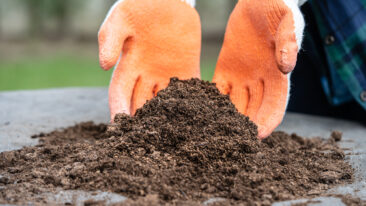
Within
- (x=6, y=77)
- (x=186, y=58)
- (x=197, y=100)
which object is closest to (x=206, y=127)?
(x=197, y=100)

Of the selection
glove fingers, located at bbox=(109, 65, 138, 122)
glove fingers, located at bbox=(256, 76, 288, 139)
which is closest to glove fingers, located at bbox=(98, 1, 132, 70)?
glove fingers, located at bbox=(109, 65, 138, 122)

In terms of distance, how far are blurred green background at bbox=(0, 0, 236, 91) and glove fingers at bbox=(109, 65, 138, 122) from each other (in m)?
3.47

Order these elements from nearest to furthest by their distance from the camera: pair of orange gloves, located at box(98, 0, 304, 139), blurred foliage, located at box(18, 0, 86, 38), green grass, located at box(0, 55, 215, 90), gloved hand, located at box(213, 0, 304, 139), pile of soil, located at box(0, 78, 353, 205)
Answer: pile of soil, located at box(0, 78, 353, 205), gloved hand, located at box(213, 0, 304, 139), pair of orange gloves, located at box(98, 0, 304, 139), green grass, located at box(0, 55, 215, 90), blurred foliage, located at box(18, 0, 86, 38)

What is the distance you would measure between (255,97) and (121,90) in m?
0.42

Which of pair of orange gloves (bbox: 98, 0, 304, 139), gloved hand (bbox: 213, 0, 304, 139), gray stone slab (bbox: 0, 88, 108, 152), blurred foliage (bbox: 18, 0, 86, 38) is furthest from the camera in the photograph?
blurred foliage (bbox: 18, 0, 86, 38)

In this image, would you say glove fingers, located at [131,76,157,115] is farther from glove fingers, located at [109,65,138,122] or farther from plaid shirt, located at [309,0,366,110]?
plaid shirt, located at [309,0,366,110]

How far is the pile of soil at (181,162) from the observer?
754mm

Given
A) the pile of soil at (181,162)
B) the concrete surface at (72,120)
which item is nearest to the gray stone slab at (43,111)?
the concrete surface at (72,120)

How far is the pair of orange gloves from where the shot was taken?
1078 mm

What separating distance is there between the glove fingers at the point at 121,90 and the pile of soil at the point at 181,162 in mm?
76

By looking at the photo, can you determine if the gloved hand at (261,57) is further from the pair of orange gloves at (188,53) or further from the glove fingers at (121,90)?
the glove fingers at (121,90)

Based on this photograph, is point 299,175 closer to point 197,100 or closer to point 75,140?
point 197,100

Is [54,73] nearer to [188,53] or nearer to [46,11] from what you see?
[46,11]

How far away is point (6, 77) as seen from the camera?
4.36 m
